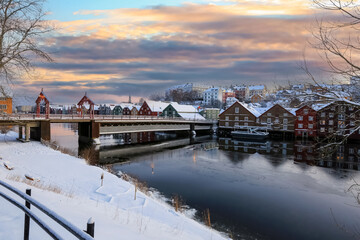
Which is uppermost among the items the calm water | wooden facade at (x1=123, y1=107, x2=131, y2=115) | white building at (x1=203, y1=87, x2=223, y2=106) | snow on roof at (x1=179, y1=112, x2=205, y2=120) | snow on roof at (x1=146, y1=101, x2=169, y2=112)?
white building at (x1=203, y1=87, x2=223, y2=106)

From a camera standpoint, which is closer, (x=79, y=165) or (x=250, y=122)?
(x=79, y=165)

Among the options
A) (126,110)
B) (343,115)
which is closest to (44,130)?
(343,115)

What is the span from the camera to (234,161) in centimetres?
3456

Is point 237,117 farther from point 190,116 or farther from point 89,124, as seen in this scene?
point 89,124

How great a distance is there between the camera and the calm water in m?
14.7

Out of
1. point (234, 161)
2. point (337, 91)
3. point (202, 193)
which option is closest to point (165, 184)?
point (202, 193)

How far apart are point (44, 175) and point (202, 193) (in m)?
12.4

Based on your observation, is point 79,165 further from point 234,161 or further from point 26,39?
point 234,161

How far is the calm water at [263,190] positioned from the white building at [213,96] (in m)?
121

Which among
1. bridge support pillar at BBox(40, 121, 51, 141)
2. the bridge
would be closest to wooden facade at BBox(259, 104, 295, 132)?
the bridge

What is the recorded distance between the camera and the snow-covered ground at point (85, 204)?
6.83 meters

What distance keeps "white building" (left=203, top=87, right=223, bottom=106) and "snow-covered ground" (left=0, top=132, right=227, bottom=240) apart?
133 metres

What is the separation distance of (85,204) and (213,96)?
15465cm

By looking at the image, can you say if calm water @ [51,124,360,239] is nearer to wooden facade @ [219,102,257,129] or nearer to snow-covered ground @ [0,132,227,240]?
snow-covered ground @ [0,132,227,240]
